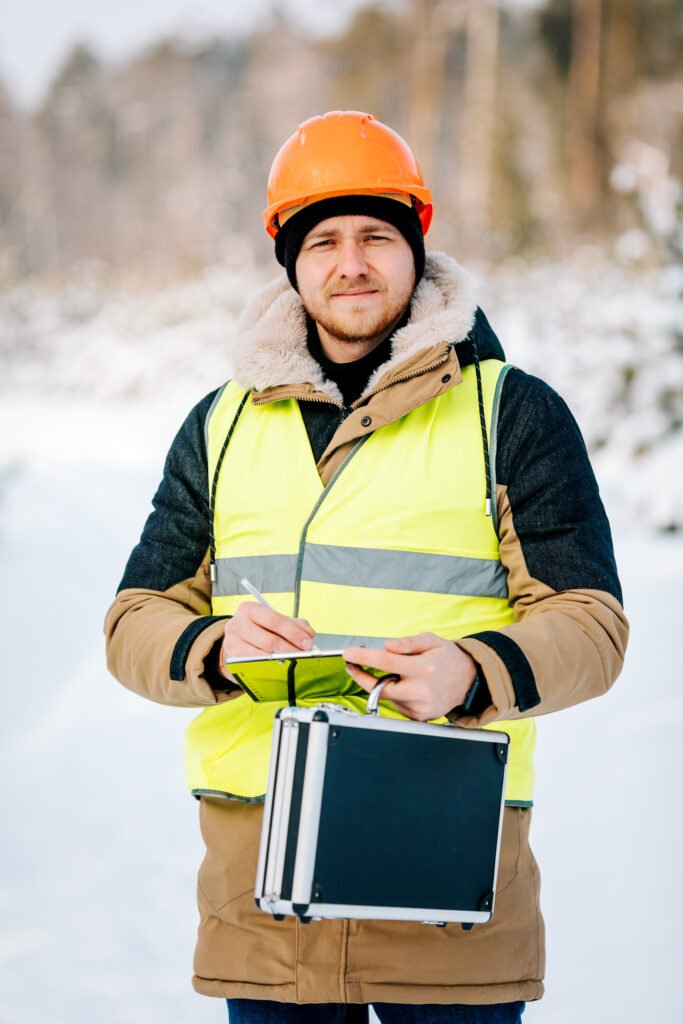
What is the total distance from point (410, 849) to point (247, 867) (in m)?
0.42

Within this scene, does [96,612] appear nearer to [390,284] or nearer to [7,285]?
[390,284]

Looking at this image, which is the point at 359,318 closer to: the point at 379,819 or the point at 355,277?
the point at 355,277

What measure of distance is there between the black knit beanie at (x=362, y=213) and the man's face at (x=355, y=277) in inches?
0.4

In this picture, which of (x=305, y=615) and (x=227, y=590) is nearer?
(x=305, y=615)

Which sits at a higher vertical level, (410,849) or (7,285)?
(7,285)

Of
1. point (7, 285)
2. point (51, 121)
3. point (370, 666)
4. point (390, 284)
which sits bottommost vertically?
point (370, 666)

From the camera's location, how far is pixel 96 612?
7031 mm

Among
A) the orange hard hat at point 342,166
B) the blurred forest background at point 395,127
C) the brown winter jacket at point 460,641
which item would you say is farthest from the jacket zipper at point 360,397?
the blurred forest background at point 395,127

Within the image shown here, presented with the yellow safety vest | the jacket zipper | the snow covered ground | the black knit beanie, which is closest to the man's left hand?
the yellow safety vest

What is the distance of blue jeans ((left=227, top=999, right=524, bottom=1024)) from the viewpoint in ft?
5.66

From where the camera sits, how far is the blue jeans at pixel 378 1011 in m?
1.72

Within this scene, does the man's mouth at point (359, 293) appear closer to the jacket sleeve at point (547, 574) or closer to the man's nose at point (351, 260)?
the man's nose at point (351, 260)

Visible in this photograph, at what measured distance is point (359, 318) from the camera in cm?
207

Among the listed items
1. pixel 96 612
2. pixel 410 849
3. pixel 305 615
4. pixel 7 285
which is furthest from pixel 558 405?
pixel 7 285
